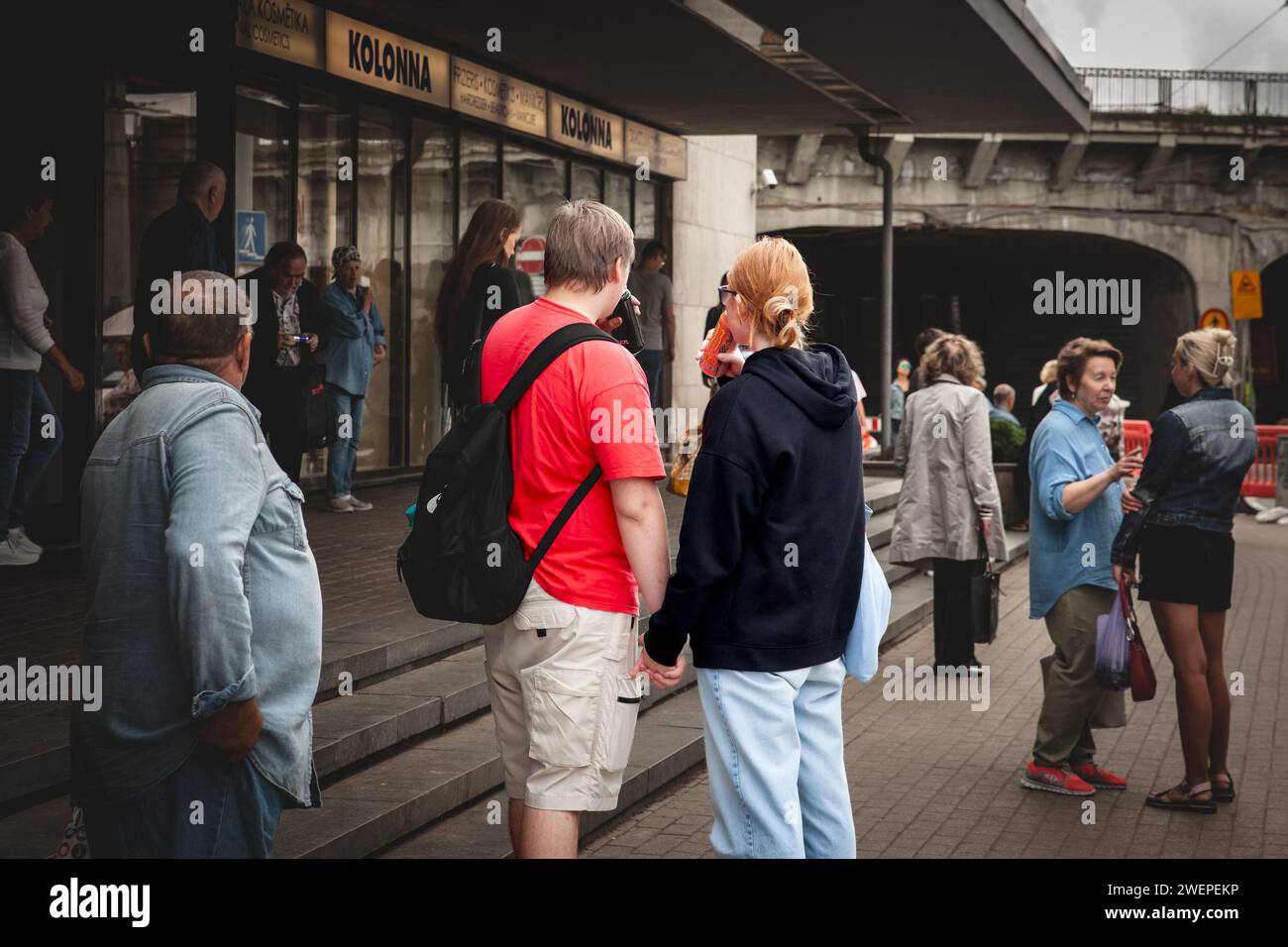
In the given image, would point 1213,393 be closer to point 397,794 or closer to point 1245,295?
point 397,794

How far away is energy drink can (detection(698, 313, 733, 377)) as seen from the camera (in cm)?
410

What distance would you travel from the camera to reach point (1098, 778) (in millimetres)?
6535

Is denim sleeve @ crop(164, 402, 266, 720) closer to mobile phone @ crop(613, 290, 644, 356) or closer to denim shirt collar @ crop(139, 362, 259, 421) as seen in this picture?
denim shirt collar @ crop(139, 362, 259, 421)

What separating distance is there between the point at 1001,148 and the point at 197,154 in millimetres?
25738

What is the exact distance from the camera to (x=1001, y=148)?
3309 cm

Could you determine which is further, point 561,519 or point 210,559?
point 561,519

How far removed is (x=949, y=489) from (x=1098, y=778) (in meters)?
2.36

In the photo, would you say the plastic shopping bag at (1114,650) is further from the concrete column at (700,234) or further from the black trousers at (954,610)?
the concrete column at (700,234)

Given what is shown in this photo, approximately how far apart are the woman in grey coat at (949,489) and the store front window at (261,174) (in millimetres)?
5631

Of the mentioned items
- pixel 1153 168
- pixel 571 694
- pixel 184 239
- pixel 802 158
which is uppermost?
pixel 1153 168

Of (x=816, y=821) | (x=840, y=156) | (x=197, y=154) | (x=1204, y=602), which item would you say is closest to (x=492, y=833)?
(x=816, y=821)

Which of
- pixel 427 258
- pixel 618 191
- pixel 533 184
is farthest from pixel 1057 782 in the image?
pixel 618 191

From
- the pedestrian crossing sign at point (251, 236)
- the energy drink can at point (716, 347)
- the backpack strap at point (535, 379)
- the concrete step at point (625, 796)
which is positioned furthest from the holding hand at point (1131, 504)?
the pedestrian crossing sign at point (251, 236)
